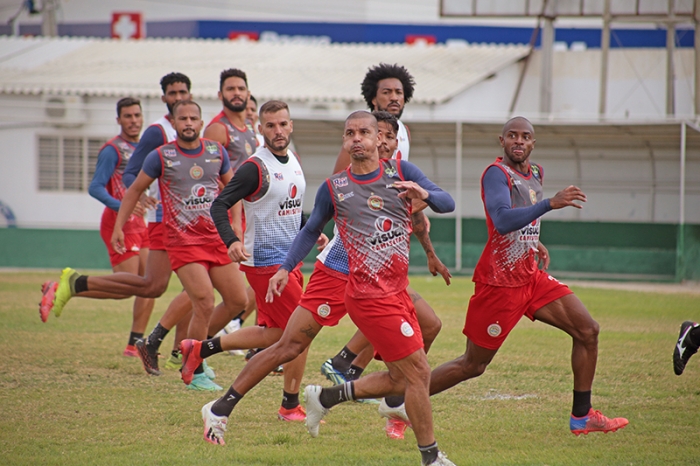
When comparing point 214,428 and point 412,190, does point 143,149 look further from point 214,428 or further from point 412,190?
point 412,190

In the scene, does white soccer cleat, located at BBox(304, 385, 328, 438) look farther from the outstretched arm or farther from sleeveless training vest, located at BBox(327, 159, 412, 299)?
sleeveless training vest, located at BBox(327, 159, 412, 299)

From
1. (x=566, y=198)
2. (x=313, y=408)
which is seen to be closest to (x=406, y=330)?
(x=313, y=408)

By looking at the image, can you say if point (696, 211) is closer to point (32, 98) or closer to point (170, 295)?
point (170, 295)

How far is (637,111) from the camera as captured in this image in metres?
24.2

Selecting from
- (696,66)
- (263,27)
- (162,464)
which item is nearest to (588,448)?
(162,464)

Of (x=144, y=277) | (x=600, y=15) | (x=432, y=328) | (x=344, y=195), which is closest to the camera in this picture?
(x=344, y=195)

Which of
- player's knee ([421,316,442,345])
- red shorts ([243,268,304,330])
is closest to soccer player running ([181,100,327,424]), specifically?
red shorts ([243,268,304,330])

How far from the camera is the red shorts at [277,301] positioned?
20.7 feet

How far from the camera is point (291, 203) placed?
22.0ft

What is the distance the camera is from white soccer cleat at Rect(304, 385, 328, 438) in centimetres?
566

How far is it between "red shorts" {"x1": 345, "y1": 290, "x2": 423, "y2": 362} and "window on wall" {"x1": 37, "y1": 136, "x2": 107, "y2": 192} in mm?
19503

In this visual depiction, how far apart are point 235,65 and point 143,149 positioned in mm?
18474

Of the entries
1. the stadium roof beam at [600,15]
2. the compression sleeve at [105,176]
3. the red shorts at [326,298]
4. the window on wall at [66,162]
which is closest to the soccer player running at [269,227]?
the red shorts at [326,298]

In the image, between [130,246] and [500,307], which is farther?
[130,246]
